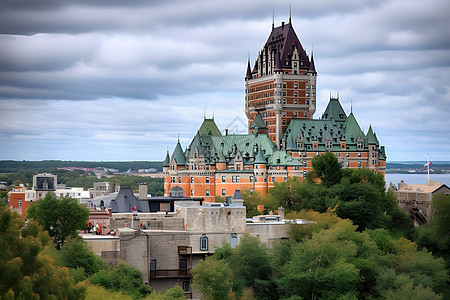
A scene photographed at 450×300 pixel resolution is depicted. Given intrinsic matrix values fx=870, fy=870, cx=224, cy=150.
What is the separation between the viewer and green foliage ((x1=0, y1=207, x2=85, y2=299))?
174 ft

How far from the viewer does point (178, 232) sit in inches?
3418

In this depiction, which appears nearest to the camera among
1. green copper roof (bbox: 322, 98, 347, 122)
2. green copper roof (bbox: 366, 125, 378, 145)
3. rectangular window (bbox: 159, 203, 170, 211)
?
rectangular window (bbox: 159, 203, 170, 211)

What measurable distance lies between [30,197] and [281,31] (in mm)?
54699

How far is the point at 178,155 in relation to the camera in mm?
150500

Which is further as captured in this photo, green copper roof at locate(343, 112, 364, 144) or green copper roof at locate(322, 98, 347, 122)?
green copper roof at locate(322, 98, 347, 122)

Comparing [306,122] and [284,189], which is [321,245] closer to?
[284,189]

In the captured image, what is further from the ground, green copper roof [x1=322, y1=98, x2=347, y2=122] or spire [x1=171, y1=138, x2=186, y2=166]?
green copper roof [x1=322, y1=98, x2=347, y2=122]

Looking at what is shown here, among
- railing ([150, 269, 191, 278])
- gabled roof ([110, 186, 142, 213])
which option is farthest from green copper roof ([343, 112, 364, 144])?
railing ([150, 269, 191, 278])

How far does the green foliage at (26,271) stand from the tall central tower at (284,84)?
315ft

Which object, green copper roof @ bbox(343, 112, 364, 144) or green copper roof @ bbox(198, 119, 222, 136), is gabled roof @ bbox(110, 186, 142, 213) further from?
green copper roof @ bbox(343, 112, 364, 144)

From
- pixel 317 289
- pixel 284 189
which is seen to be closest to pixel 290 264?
pixel 317 289

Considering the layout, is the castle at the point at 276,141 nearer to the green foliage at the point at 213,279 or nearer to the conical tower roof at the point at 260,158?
the conical tower roof at the point at 260,158

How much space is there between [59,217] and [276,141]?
225 feet

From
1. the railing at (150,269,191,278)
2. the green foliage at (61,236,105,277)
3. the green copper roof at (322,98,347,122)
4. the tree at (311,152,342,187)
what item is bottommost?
the railing at (150,269,191,278)
